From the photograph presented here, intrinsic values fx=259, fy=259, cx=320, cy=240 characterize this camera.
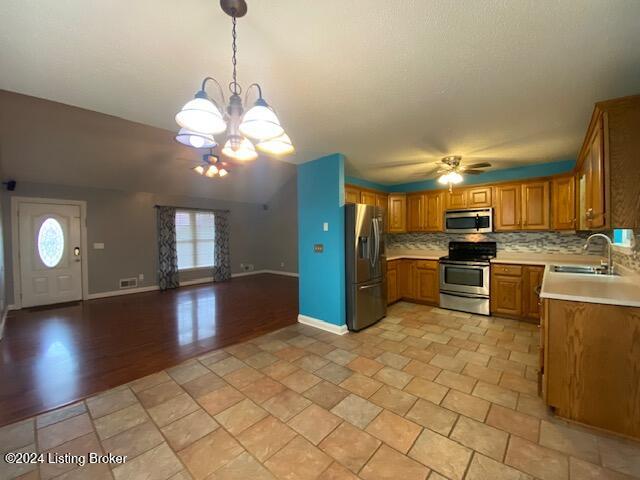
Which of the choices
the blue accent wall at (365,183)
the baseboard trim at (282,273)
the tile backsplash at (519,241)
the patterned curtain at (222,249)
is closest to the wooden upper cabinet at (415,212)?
the tile backsplash at (519,241)

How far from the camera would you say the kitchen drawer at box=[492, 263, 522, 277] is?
3771 millimetres

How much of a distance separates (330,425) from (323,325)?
71.6 inches

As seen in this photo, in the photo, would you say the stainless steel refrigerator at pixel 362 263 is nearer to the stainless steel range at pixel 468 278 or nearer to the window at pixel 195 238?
the stainless steel range at pixel 468 278

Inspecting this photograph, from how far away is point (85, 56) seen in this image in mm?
1499

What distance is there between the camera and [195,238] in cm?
713

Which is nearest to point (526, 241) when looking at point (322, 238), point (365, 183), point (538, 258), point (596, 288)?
point (538, 258)

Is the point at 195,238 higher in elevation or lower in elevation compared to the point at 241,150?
lower

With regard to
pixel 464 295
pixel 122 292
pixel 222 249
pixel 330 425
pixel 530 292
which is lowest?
pixel 330 425

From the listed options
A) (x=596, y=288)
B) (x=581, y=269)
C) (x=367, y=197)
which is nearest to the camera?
(x=596, y=288)

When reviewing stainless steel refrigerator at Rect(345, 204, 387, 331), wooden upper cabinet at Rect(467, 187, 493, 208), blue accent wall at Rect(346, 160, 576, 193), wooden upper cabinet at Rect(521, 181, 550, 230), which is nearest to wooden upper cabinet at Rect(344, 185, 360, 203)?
blue accent wall at Rect(346, 160, 576, 193)

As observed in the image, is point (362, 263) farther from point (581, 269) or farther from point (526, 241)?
point (526, 241)

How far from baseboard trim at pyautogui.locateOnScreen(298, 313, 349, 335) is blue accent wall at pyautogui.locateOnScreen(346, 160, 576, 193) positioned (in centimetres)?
237

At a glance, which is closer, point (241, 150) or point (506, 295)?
point (241, 150)

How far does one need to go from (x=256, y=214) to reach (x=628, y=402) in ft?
27.0
